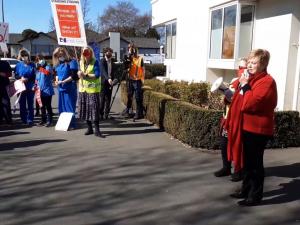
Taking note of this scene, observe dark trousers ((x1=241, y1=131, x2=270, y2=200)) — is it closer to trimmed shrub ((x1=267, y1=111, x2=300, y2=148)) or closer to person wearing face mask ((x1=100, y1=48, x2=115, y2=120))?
trimmed shrub ((x1=267, y1=111, x2=300, y2=148))

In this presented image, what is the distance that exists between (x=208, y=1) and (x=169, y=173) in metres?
8.99

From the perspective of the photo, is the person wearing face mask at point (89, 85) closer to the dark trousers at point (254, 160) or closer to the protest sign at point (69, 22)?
the protest sign at point (69, 22)

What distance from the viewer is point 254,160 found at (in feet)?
16.3

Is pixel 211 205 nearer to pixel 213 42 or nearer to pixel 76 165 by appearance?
pixel 76 165

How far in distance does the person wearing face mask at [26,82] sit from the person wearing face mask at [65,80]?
797 mm

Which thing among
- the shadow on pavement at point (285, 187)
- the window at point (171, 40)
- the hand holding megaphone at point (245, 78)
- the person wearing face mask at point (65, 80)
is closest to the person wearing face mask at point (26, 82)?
the person wearing face mask at point (65, 80)

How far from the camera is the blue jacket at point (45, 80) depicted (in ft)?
33.6

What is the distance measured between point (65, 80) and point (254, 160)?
5.88 metres

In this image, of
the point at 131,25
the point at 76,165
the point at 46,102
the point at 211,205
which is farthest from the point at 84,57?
the point at 131,25

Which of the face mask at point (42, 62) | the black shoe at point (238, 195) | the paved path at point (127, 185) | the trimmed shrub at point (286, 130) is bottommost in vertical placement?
the paved path at point (127, 185)

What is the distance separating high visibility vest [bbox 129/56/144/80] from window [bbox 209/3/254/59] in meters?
2.75

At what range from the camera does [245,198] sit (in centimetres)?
523

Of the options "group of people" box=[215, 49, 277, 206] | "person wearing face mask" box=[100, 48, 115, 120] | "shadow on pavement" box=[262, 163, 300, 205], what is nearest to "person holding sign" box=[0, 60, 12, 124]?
"person wearing face mask" box=[100, 48, 115, 120]

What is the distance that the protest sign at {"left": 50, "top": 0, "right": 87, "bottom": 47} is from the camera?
9.38m
